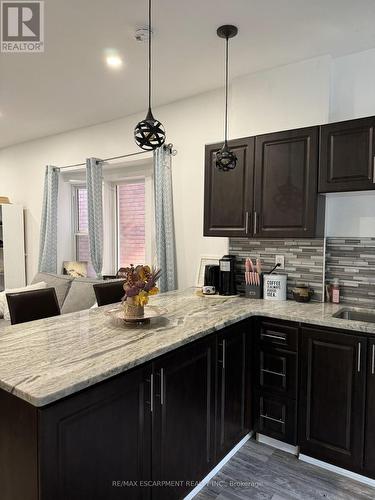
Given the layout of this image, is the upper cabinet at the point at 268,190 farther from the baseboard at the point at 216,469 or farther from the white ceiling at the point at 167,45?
the baseboard at the point at 216,469

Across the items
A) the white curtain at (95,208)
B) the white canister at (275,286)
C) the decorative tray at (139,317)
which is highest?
the white curtain at (95,208)

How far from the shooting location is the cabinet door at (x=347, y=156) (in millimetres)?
2168

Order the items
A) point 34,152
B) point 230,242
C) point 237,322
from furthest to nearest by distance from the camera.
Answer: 1. point 34,152
2. point 230,242
3. point 237,322

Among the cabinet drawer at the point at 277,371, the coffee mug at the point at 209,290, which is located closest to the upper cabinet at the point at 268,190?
the coffee mug at the point at 209,290

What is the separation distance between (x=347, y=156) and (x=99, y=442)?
7.26 feet

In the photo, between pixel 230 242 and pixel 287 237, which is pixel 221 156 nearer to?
pixel 287 237

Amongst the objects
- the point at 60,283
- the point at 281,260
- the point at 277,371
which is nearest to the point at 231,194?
the point at 281,260

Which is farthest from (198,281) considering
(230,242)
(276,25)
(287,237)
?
(276,25)

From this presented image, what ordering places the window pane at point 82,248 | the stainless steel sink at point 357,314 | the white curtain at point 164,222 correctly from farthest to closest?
the window pane at point 82,248
the white curtain at point 164,222
the stainless steel sink at point 357,314

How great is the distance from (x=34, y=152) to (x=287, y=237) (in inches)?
161

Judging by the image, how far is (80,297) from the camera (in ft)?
11.7

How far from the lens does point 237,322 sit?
217 centimetres

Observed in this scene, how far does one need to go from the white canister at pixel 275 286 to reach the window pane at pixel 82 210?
3.08 metres

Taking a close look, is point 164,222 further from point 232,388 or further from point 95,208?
point 232,388
